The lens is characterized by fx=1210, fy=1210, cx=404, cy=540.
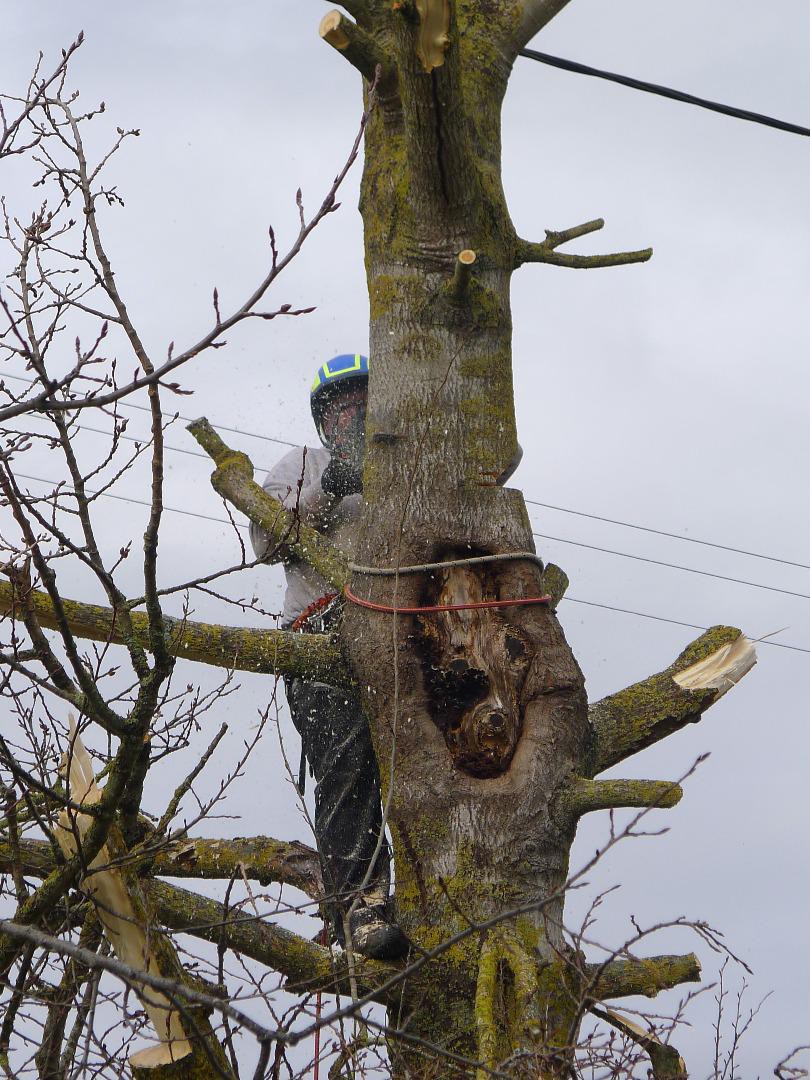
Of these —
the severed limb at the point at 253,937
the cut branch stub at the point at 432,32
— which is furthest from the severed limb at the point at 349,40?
the severed limb at the point at 253,937

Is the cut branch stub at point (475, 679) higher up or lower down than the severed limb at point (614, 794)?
higher up

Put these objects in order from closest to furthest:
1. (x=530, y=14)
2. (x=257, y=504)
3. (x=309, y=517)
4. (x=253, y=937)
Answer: (x=253, y=937) → (x=530, y=14) → (x=257, y=504) → (x=309, y=517)

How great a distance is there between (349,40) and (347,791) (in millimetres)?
2403

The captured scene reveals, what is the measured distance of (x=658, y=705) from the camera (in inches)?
146

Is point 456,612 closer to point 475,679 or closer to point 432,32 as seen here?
point 475,679

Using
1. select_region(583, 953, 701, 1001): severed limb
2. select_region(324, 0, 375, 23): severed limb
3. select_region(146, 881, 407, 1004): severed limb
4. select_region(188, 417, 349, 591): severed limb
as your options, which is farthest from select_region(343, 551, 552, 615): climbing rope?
select_region(324, 0, 375, 23): severed limb

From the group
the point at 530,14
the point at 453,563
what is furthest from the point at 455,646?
the point at 530,14

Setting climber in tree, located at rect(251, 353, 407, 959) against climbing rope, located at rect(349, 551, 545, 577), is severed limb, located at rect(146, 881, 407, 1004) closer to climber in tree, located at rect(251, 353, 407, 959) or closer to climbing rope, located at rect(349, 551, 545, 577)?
climber in tree, located at rect(251, 353, 407, 959)

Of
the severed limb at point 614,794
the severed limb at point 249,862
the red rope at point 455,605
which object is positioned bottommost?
the severed limb at point 614,794

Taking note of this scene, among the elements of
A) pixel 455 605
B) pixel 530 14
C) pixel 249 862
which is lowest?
pixel 249 862

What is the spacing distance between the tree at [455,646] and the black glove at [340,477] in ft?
1.47

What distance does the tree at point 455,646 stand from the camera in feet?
10.6

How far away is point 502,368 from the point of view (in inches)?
154

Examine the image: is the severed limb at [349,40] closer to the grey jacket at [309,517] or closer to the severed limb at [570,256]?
the severed limb at [570,256]
